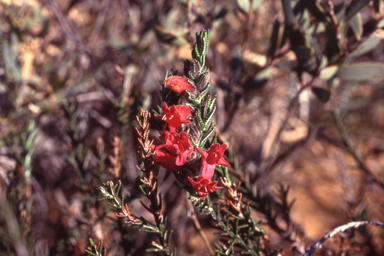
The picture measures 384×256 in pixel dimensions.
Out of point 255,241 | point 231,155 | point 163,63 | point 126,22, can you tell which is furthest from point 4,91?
point 255,241

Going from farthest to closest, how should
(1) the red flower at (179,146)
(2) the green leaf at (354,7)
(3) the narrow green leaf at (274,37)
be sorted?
(3) the narrow green leaf at (274,37), (2) the green leaf at (354,7), (1) the red flower at (179,146)

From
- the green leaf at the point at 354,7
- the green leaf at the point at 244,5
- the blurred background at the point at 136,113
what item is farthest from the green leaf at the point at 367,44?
the green leaf at the point at 244,5

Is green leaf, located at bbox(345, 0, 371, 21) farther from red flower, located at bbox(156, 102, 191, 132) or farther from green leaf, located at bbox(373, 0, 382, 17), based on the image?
red flower, located at bbox(156, 102, 191, 132)

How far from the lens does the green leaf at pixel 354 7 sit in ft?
3.14

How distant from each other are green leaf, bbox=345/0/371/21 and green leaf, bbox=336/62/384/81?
19cm

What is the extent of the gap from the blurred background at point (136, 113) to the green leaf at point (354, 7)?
0.22 feet

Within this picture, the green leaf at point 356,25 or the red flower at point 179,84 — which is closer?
the red flower at point 179,84

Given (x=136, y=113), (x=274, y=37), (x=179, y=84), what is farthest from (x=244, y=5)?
(x=179, y=84)

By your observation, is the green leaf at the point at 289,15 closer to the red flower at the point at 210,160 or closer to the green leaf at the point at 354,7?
the green leaf at the point at 354,7

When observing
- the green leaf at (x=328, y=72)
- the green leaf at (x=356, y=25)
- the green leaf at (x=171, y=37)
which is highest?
the green leaf at (x=356, y=25)

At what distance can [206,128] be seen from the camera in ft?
2.04

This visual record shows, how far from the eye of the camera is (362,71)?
111 cm

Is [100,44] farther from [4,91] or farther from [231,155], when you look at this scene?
[231,155]

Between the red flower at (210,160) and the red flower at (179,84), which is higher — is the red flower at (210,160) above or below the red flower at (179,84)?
below
